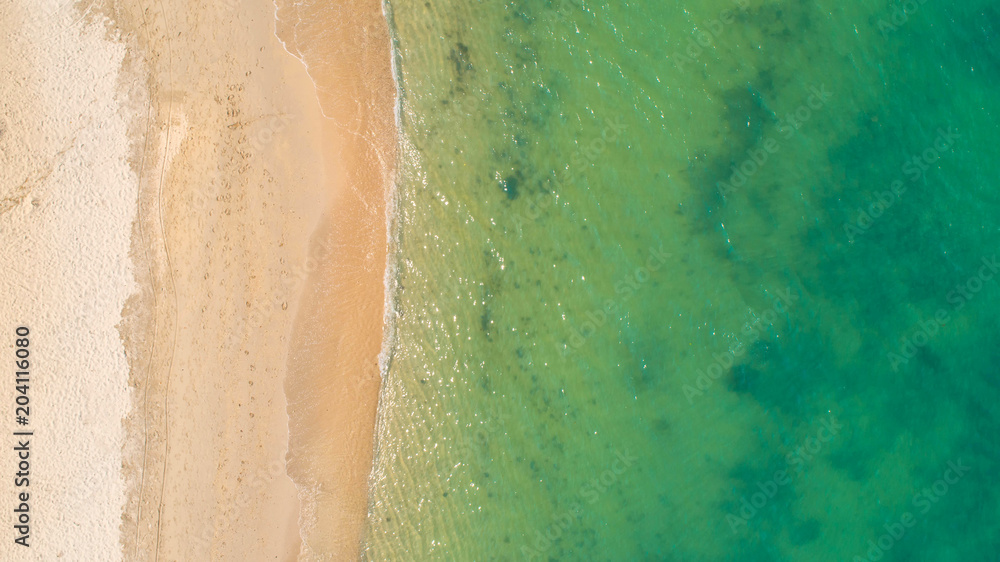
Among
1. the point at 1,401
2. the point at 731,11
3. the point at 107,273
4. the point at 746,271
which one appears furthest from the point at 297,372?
the point at 731,11

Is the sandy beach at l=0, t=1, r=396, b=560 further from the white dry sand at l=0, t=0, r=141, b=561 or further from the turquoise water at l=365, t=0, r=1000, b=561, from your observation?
the turquoise water at l=365, t=0, r=1000, b=561

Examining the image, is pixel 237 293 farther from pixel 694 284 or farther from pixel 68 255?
pixel 694 284

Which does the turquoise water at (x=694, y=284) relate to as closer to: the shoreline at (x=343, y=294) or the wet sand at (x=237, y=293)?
the shoreline at (x=343, y=294)

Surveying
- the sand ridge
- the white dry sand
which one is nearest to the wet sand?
the sand ridge

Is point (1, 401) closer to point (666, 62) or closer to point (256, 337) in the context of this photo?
point (256, 337)

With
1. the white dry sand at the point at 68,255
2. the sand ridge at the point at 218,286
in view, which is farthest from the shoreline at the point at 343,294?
the white dry sand at the point at 68,255

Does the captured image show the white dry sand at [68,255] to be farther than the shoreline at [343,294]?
No
